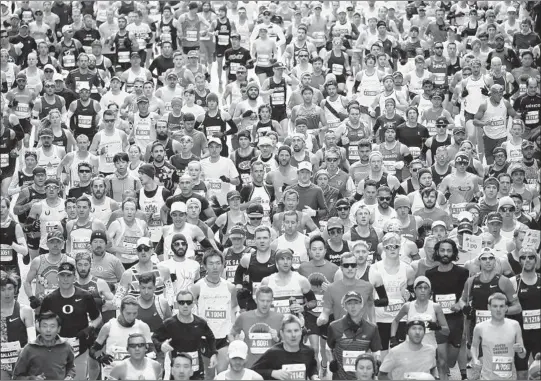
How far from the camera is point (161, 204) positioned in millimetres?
15852

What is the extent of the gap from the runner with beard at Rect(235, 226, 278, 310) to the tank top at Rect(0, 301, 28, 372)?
221cm

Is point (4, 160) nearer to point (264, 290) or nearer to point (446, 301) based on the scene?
point (264, 290)

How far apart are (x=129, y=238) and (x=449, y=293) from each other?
370 centimetres

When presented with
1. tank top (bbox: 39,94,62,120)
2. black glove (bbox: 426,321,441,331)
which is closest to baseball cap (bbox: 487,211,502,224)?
black glove (bbox: 426,321,441,331)

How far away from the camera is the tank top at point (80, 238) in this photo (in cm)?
1494

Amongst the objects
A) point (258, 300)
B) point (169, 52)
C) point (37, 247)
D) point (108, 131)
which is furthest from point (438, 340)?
point (169, 52)

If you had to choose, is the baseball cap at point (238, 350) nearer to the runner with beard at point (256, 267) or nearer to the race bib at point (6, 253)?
the runner with beard at point (256, 267)

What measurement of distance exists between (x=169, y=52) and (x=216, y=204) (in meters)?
7.17

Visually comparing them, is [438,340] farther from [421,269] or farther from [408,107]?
[408,107]

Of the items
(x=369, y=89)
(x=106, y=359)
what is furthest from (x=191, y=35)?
(x=106, y=359)

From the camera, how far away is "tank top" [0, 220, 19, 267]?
15.1 meters

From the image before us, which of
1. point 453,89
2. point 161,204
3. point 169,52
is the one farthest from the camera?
point 169,52

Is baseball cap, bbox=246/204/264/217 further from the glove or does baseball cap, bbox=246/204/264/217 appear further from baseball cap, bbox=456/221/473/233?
the glove

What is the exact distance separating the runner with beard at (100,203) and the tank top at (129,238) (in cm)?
65
